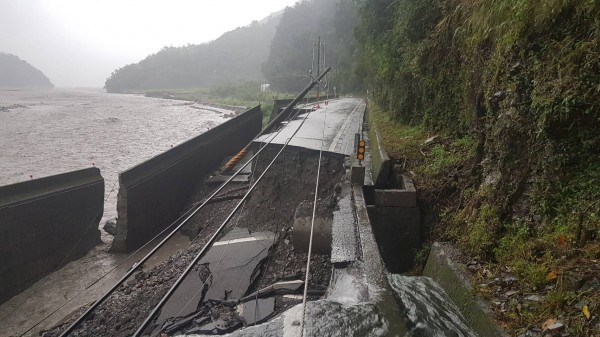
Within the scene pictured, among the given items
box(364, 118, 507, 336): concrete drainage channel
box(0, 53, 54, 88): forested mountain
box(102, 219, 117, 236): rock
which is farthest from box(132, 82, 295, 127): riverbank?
box(0, 53, 54, 88): forested mountain

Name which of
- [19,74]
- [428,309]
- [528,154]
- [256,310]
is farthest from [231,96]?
[19,74]

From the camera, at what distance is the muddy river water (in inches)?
351

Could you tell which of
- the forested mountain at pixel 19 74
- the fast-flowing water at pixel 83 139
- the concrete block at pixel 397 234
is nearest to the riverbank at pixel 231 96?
the fast-flowing water at pixel 83 139

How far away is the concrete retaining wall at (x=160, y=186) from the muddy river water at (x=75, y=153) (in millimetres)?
1080

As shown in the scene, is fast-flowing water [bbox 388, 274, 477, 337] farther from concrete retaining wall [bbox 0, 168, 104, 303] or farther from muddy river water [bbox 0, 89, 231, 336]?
concrete retaining wall [bbox 0, 168, 104, 303]

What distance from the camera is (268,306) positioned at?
5.41 m

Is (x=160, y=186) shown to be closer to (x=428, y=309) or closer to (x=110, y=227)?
(x=110, y=227)

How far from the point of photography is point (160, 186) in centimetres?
1327

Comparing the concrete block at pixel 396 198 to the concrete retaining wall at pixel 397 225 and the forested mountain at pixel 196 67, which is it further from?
the forested mountain at pixel 196 67

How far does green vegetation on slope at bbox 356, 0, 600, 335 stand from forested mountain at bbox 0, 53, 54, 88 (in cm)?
15569

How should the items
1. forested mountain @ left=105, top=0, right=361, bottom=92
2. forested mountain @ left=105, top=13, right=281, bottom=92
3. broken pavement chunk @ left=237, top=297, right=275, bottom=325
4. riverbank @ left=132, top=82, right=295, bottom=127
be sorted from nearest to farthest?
broken pavement chunk @ left=237, top=297, right=275, bottom=325
forested mountain @ left=105, top=0, right=361, bottom=92
riverbank @ left=132, top=82, right=295, bottom=127
forested mountain @ left=105, top=13, right=281, bottom=92

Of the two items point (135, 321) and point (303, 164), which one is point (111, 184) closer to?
point (303, 164)

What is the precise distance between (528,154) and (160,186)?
12015mm

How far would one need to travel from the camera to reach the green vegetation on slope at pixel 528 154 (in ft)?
12.3
